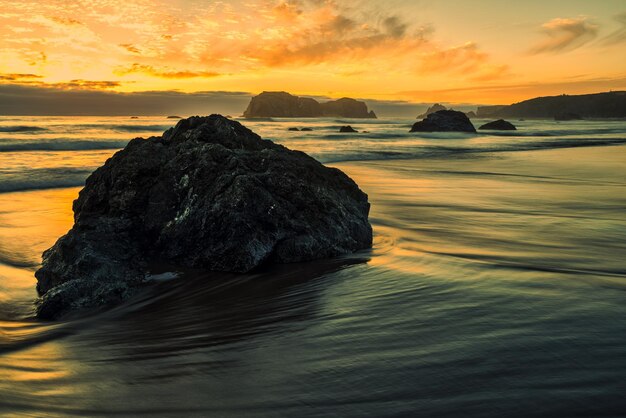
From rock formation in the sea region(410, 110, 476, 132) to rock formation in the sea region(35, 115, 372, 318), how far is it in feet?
201

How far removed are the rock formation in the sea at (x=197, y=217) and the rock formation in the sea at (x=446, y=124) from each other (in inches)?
2412

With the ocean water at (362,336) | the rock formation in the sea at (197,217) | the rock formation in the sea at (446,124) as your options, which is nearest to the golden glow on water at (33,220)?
the ocean water at (362,336)

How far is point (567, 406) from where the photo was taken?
2758 millimetres

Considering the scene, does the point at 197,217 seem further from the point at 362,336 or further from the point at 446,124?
the point at 446,124

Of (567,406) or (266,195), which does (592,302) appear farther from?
(266,195)

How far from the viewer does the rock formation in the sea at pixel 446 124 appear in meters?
65.8

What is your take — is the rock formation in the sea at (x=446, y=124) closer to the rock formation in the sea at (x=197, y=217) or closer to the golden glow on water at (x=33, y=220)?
the golden glow on water at (x=33, y=220)

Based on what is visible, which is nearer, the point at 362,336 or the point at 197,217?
the point at 362,336

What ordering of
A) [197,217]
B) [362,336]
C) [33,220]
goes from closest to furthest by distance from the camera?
1. [362,336]
2. [197,217]
3. [33,220]

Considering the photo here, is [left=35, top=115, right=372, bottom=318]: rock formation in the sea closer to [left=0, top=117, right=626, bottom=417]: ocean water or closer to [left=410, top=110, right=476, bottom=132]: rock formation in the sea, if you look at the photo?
[left=0, top=117, right=626, bottom=417]: ocean water

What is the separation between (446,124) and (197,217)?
212 feet

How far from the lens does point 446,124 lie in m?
66.7

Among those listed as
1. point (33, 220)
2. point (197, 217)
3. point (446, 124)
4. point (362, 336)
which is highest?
point (446, 124)

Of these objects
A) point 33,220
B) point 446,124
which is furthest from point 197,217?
point 446,124
